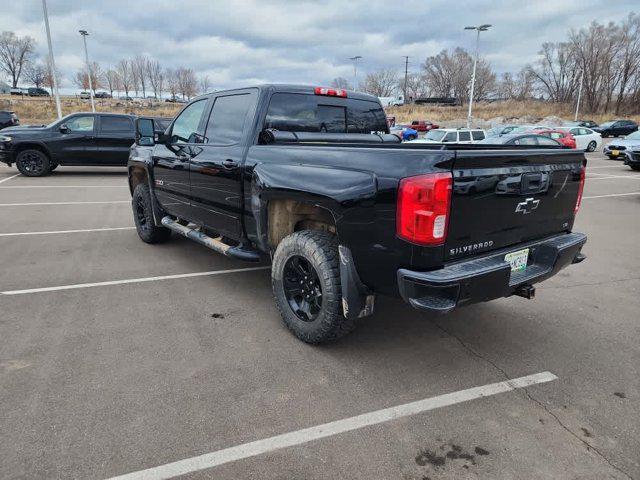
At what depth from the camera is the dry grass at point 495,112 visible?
2367 inches

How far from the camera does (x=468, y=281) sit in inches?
103

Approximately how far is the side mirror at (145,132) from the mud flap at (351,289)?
11.7ft

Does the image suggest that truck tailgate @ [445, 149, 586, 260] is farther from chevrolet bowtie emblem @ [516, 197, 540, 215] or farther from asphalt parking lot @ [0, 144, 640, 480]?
asphalt parking lot @ [0, 144, 640, 480]

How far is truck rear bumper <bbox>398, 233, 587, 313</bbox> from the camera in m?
2.57

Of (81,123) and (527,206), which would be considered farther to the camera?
(81,123)

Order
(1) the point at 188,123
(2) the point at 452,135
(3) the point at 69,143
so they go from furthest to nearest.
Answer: (2) the point at 452,135
(3) the point at 69,143
(1) the point at 188,123

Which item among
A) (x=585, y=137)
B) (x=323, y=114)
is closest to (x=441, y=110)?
(x=585, y=137)

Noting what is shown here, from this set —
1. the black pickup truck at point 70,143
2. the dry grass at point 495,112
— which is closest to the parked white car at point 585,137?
the black pickup truck at point 70,143

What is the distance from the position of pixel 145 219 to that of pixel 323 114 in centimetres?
336

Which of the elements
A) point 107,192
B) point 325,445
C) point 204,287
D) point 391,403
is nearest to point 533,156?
point 391,403

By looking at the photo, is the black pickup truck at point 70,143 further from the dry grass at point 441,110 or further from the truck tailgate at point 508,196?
the dry grass at point 441,110

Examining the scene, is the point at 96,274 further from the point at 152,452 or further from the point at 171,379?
the point at 152,452

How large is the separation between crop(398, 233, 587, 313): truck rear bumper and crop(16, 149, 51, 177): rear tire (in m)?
13.9

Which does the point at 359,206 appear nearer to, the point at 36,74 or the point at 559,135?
the point at 559,135
